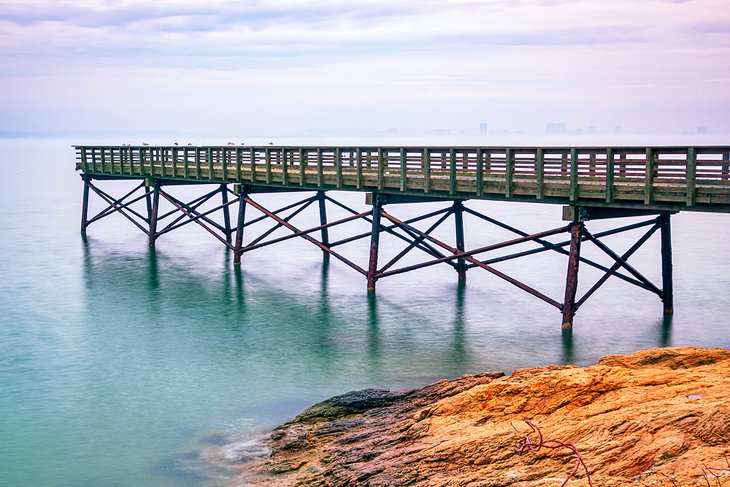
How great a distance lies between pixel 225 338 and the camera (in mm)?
22344

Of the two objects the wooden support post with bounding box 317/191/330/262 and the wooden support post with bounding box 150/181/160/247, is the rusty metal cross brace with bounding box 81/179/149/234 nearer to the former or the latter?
the wooden support post with bounding box 150/181/160/247

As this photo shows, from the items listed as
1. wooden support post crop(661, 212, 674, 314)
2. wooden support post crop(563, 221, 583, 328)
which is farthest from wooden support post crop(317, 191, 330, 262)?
wooden support post crop(661, 212, 674, 314)

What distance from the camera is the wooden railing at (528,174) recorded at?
58.3 feet

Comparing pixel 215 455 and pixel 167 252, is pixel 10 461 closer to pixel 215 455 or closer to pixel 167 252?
pixel 215 455

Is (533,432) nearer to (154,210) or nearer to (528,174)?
(528,174)

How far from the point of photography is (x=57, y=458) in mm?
14188

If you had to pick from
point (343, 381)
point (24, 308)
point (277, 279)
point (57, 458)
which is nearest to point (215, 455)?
point (57, 458)

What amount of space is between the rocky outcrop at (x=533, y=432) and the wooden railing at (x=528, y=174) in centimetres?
504

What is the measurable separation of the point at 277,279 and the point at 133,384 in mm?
12822

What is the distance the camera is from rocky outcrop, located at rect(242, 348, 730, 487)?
947 cm

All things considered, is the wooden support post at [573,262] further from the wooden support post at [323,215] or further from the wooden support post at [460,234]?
the wooden support post at [323,215]

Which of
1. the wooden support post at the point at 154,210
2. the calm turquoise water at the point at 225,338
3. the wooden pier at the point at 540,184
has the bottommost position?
the calm turquoise water at the point at 225,338

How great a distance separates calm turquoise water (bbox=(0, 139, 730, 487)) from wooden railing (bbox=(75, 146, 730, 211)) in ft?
11.8

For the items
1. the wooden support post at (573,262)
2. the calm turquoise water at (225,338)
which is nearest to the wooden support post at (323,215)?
the calm turquoise water at (225,338)
